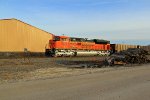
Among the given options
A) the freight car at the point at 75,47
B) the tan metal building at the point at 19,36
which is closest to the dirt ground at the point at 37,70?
the freight car at the point at 75,47

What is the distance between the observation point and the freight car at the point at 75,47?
1852 inches

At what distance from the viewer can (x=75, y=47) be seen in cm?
4988

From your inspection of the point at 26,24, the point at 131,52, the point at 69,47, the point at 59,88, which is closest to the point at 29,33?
the point at 26,24

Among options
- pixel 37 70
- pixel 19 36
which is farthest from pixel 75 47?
pixel 37 70

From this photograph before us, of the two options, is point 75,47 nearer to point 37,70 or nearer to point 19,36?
point 19,36

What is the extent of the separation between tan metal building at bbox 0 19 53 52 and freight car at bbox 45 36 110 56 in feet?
22.3

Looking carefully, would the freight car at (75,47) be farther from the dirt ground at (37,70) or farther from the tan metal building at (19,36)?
the dirt ground at (37,70)

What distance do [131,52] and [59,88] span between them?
2319 centimetres

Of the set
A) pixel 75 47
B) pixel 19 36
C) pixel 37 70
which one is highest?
pixel 19 36

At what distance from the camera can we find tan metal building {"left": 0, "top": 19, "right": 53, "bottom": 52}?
54.3 metres

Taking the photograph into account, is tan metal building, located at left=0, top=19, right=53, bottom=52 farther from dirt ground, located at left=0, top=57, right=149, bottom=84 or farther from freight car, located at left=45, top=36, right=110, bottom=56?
dirt ground, located at left=0, top=57, right=149, bottom=84

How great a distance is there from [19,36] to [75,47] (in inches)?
457

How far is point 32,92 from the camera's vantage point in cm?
1151

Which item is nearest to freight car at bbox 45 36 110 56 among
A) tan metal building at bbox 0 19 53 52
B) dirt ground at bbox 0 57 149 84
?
tan metal building at bbox 0 19 53 52
